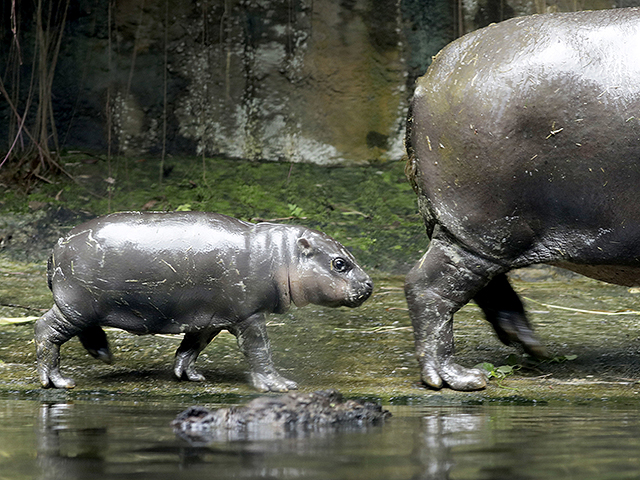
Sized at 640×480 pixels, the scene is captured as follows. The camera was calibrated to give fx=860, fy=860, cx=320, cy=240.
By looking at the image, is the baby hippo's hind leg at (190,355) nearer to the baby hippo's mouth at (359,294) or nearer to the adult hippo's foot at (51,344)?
Answer: the adult hippo's foot at (51,344)

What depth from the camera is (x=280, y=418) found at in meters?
2.90

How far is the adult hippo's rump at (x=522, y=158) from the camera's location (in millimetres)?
3752

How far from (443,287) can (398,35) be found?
419 centimetres

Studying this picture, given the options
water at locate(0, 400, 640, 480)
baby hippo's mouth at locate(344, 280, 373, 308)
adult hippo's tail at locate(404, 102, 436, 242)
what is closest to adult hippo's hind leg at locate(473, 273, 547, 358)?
adult hippo's tail at locate(404, 102, 436, 242)

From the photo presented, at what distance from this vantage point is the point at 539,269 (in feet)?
20.8

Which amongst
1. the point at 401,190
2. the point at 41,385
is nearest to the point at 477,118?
the point at 41,385

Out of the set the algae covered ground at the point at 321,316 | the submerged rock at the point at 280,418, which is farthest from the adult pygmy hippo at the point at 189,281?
the submerged rock at the point at 280,418

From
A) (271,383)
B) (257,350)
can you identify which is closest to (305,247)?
(257,350)

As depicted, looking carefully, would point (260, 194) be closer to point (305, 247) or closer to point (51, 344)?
point (305, 247)

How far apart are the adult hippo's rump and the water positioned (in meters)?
0.89

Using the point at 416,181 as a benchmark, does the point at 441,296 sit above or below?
below

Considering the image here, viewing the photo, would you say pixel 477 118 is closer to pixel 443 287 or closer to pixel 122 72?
pixel 443 287

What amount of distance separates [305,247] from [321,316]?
4.31 ft

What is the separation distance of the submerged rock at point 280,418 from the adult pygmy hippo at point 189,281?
87 centimetres
